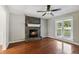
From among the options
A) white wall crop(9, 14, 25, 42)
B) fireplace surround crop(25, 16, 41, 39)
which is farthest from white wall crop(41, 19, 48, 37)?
white wall crop(9, 14, 25, 42)

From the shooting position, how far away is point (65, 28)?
17.4 feet

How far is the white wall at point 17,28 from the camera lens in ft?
16.5

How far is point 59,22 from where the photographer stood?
19.6 feet

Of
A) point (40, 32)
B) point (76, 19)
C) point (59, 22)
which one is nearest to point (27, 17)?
point (40, 32)

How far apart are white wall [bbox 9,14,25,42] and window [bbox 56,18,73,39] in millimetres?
2461

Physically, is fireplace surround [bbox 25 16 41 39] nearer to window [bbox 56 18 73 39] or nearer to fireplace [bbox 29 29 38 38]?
fireplace [bbox 29 29 38 38]

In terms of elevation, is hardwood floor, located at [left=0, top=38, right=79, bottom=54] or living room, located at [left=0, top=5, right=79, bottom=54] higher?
living room, located at [left=0, top=5, right=79, bottom=54]

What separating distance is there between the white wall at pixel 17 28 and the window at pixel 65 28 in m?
2.46

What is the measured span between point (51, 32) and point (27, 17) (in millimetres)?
2278

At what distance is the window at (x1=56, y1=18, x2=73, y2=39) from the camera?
499 cm

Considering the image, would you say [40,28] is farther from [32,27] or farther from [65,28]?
[65,28]

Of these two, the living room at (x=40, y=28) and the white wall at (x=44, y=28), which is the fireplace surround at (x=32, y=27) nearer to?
the living room at (x=40, y=28)

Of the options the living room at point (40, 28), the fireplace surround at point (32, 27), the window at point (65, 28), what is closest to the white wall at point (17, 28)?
the living room at point (40, 28)
